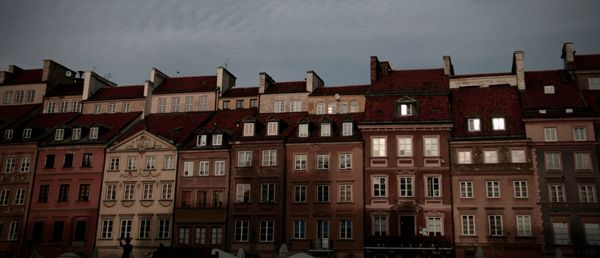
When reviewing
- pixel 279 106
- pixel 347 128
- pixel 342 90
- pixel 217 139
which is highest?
pixel 342 90

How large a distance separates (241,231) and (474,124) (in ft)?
66.6

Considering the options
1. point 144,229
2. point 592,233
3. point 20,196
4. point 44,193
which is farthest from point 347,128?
point 20,196

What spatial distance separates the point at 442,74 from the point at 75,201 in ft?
112

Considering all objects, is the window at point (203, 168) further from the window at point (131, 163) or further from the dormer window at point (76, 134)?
the dormer window at point (76, 134)

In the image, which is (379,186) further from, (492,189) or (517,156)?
(517,156)

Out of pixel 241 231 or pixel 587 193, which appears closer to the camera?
pixel 587 193

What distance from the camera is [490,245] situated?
46719 millimetres

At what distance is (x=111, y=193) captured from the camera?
2189 inches

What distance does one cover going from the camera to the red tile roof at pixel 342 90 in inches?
2273

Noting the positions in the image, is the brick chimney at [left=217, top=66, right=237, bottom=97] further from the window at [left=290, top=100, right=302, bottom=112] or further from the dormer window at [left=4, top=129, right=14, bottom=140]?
the dormer window at [left=4, top=129, right=14, bottom=140]

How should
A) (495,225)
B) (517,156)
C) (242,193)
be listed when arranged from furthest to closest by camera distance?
(242,193), (517,156), (495,225)

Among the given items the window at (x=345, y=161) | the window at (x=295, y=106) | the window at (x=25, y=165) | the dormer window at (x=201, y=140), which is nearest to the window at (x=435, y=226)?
the window at (x=345, y=161)

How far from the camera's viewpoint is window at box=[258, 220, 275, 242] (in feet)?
166

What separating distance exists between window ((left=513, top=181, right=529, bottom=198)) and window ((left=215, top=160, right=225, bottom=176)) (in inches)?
915
